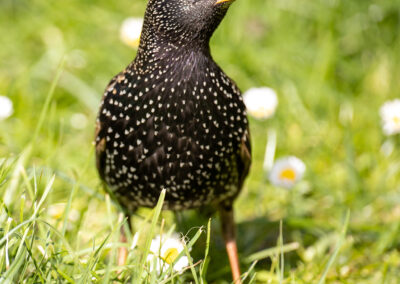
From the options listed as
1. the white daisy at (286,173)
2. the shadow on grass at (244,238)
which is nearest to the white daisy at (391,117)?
the white daisy at (286,173)

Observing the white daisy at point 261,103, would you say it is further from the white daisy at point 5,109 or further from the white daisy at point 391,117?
the white daisy at point 5,109

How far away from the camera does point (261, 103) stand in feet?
16.7

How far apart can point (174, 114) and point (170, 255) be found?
0.67 metres

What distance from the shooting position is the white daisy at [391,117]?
15.9 feet

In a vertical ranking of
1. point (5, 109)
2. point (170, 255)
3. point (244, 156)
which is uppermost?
point (244, 156)

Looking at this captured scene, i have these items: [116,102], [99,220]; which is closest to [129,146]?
[116,102]

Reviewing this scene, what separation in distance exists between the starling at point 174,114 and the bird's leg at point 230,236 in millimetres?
406

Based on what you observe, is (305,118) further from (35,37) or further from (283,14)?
(35,37)

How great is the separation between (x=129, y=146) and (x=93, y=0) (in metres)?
3.58

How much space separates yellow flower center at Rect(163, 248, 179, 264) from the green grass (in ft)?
0.52

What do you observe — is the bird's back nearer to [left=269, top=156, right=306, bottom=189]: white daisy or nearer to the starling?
the starling

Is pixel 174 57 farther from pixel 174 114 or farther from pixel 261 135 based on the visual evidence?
pixel 261 135

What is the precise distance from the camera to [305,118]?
17.1 ft

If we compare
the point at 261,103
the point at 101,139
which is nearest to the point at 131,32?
the point at 261,103
